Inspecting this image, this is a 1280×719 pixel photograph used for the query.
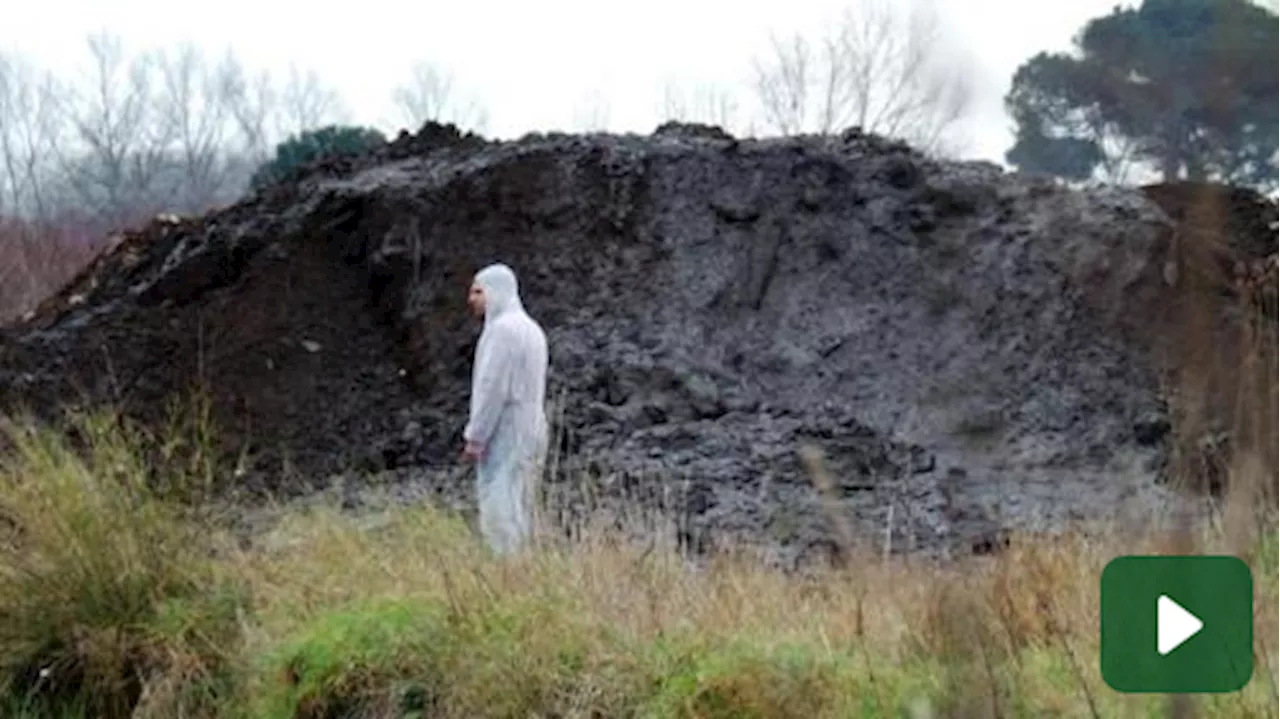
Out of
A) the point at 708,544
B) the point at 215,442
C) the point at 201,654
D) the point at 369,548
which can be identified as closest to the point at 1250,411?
the point at 201,654

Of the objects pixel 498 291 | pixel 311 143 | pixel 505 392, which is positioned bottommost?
pixel 505 392

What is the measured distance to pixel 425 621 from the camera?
6.36 m

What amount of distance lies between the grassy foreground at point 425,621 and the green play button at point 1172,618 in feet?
5.58

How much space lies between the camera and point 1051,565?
18.6ft

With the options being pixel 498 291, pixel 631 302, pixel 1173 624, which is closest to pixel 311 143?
pixel 631 302

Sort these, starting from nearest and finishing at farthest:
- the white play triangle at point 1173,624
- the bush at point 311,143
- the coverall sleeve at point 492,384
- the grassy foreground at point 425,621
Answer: the white play triangle at point 1173,624 < the grassy foreground at point 425,621 < the coverall sleeve at point 492,384 < the bush at point 311,143

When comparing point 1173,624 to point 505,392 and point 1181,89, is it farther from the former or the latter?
point 505,392

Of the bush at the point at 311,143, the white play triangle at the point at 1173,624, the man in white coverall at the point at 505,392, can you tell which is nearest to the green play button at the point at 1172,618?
the white play triangle at the point at 1173,624

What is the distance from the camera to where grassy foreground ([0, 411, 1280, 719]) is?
A: 491 cm

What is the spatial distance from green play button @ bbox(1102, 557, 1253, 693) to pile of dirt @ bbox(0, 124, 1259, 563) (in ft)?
42.0

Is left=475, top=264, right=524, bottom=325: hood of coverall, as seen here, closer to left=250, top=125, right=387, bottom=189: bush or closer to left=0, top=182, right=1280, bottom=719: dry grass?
left=0, top=182, right=1280, bottom=719: dry grass

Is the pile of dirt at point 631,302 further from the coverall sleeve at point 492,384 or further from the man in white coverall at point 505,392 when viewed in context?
the coverall sleeve at point 492,384

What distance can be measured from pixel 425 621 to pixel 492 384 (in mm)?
4115

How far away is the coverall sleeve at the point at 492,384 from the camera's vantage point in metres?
10.4
